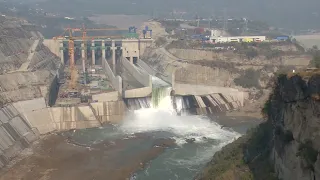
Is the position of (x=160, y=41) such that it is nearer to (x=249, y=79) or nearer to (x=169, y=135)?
(x=249, y=79)

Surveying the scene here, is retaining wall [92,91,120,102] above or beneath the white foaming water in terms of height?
above

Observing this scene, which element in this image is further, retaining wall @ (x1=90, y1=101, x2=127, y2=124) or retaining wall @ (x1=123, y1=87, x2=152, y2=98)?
retaining wall @ (x1=123, y1=87, x2=152, y2=98)

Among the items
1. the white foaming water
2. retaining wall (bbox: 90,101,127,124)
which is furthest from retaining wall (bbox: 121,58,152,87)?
retaining wall (bbox: 90,101,127,124)

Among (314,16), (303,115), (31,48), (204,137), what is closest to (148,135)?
(204,137)

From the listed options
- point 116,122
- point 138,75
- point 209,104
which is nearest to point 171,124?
point 116,122

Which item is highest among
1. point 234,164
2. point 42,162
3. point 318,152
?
point 318,152

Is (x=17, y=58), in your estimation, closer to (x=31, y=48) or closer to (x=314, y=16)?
(x=31, y=48)

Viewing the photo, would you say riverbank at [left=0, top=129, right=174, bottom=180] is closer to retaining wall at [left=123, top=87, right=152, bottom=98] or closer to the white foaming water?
the white foaming water
